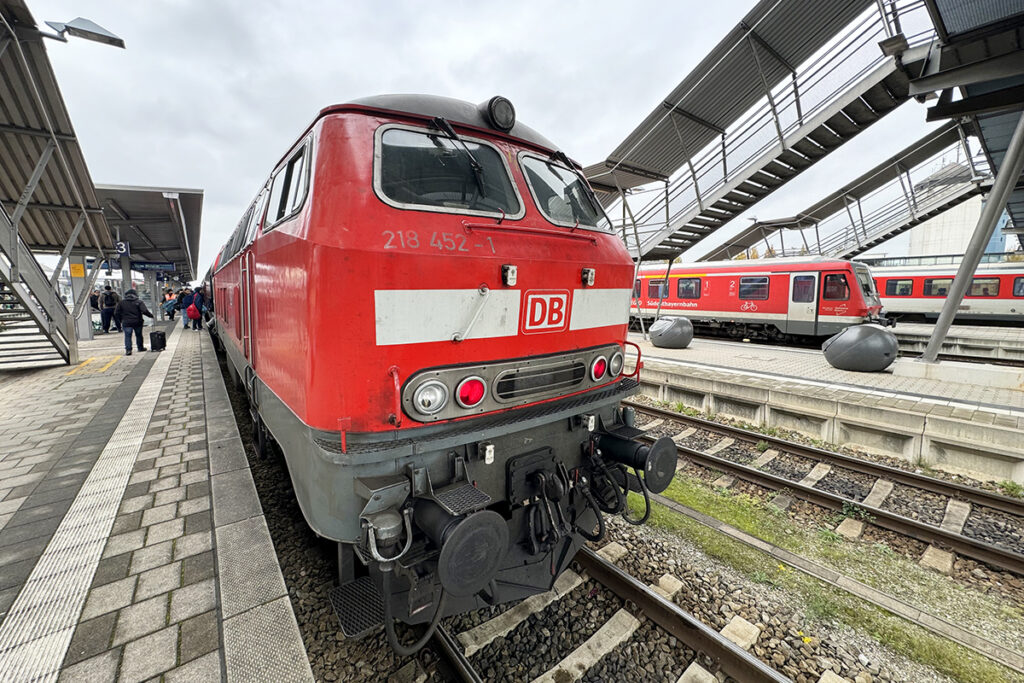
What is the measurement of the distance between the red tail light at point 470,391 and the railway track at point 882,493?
13.5 ft

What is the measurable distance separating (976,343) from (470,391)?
684 inches

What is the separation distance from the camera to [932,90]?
6672 millimetres

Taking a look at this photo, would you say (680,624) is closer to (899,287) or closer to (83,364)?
(83,364)

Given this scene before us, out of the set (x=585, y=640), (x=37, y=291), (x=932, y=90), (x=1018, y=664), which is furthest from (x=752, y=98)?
(x=37, y=291)

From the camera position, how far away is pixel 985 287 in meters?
17.3

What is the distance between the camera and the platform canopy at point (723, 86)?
817 cm

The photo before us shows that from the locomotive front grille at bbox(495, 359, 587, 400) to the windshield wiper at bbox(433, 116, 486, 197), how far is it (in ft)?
3.73

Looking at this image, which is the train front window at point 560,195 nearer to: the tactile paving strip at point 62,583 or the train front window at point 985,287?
the tactile paving strip at point 62,583

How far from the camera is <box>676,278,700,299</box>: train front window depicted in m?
16.8

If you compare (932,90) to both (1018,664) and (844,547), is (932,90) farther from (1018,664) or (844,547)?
(1018,664)

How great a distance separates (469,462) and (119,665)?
2.17m

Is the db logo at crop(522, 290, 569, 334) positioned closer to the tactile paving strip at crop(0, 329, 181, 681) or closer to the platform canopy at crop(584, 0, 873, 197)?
the tactile paving strip at crop(0, 329, 181, 681)

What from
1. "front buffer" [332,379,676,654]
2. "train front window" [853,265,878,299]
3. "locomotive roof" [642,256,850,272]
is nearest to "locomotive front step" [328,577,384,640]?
"front buffer" [332,379,676,654]

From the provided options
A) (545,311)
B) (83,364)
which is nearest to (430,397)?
(545,311)
